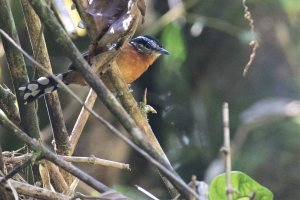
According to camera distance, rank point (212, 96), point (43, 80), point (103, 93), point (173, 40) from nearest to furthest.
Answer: point (103, 93), point (43, 80), point (173, 40), point (212, 96)

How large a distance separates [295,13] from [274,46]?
0.40 meters

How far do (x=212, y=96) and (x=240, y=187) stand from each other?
3.26 meters

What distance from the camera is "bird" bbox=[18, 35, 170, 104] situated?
72.6 inches

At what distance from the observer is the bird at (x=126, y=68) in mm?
1844

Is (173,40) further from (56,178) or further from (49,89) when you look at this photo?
(56,178)

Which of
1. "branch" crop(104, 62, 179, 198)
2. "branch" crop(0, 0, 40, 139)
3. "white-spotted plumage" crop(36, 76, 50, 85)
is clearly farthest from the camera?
"white-spotted plumage" crop(36, 76, 50, 85)

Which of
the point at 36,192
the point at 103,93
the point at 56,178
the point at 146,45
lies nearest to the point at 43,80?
the point at 56,178

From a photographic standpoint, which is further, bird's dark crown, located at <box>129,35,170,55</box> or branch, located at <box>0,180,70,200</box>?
bird's dark crown, located at <box>129,35,170,55</box>

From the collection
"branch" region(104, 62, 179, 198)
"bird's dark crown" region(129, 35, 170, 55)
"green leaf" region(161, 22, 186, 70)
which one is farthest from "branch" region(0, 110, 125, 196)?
"green leaf" region(161, 22, 186, 70)

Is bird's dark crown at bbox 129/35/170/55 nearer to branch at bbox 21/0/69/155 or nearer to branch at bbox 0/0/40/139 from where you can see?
branch at bbox 21/0/69/155

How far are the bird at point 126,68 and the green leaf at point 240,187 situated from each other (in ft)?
1.76

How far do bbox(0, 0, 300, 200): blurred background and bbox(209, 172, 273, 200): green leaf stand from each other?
237 cm

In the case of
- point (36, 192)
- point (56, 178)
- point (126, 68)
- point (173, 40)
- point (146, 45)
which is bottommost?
point (36, 192)

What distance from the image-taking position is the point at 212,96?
492 cm
